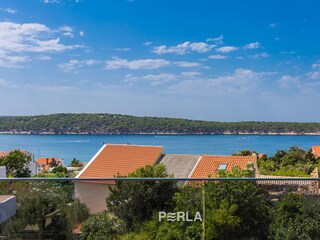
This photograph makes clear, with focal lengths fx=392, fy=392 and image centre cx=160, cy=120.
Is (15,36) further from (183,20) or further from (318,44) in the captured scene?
(318,44)

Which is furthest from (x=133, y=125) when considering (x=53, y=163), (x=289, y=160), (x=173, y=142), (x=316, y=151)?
(x=316, y=151)

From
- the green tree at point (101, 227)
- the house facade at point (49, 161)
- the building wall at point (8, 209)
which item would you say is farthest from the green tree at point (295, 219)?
the house facade at point (49, 161)

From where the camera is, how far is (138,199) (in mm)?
2262

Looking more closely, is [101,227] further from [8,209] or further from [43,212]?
[8,209]

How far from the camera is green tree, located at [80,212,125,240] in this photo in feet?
7.32

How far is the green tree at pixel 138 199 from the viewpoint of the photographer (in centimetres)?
223

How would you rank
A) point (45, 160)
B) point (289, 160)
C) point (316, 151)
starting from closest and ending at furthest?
point (289, 160), point (316, 151), point (45, 160)

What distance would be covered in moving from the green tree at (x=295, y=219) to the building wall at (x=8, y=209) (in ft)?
4.81

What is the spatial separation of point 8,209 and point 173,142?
43.9 m

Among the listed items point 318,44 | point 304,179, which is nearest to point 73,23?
point 318,44

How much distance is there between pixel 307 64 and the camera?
59.3 metres

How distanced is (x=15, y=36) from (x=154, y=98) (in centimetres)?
2130

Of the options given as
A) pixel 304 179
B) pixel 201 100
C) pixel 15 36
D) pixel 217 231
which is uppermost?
pixel 15 36

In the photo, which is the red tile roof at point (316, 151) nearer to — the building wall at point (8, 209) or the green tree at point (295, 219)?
the green tree at point (295, 219)
